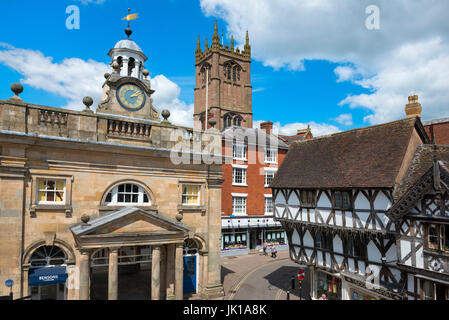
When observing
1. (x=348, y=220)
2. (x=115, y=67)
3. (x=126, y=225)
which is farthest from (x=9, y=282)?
(x=348, y=220)

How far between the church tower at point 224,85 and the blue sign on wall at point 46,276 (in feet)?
140

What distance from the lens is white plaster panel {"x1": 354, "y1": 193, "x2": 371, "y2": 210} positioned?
1459cm

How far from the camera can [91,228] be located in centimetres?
1188

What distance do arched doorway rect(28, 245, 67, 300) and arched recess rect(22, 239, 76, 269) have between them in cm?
17

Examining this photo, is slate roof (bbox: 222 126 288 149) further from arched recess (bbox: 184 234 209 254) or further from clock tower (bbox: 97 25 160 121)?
arched recess (bbox: 184 234 209 254)

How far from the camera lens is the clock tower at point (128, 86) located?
16203mm

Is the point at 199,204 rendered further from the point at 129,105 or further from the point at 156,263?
the point at 129,105

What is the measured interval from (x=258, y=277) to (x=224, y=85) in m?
41.6

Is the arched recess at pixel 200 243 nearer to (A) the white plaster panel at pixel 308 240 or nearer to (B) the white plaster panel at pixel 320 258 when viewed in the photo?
(A) the white plaster panel at pixel 308 240

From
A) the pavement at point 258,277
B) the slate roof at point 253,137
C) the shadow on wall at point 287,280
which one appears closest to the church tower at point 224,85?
the slate roof at point 253,137

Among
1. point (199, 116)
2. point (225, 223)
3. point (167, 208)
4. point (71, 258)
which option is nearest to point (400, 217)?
point (167, 208)

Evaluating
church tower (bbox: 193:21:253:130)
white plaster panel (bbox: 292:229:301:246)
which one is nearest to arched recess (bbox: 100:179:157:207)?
white plaster panel (bbox: 292:229:301:246)

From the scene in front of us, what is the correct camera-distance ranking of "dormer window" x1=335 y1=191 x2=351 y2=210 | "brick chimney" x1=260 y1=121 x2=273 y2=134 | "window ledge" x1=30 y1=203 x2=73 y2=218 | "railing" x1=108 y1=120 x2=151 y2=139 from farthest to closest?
1. "brick chimney" x1=260 y1=121 x2=273 y2=134
2. "dormer window" x1=335 y1=191 x2=351 y2=210
3. "railing" x1=108 y1=120 x2=151 y2=139
4. "window ledge" x1=30 y1=203 x2=73 y2=218
